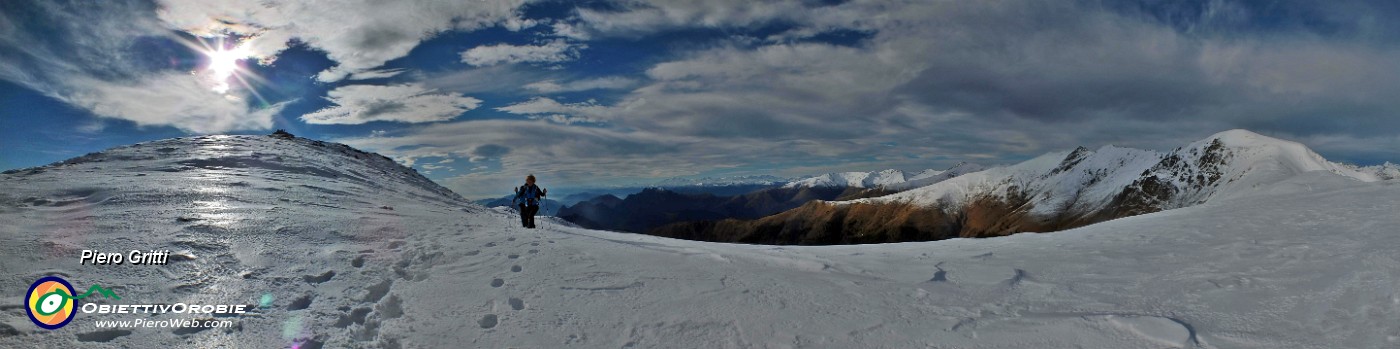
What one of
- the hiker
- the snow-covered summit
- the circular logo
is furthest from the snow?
the snow-covered summit

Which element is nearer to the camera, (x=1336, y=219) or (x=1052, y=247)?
(x=1052, y=247)

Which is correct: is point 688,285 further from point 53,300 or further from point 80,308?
point 53,300

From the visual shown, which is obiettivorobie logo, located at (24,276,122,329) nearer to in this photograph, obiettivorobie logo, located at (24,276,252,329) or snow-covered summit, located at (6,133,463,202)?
obiettivorobie logo, located at (24,276,252,329)

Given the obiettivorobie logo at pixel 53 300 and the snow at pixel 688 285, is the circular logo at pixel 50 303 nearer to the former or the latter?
the obiettivorobie logo at pixel 53 300

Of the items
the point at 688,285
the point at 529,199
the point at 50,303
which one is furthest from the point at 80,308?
the point at 529,199

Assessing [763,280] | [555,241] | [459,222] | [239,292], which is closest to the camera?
[239,292]

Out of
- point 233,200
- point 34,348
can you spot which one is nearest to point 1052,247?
point 34,348

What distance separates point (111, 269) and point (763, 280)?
1065 centimetres

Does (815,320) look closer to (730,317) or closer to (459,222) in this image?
(730,317)

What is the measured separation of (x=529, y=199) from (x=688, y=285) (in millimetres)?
12026

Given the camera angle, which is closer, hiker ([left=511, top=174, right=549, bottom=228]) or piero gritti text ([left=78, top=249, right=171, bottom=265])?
piero gritti text ([left=78, top=249, right=171, bottom=265])

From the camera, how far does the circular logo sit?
6.91 m

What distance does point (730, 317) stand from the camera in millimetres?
7656

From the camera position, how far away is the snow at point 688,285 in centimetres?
704
